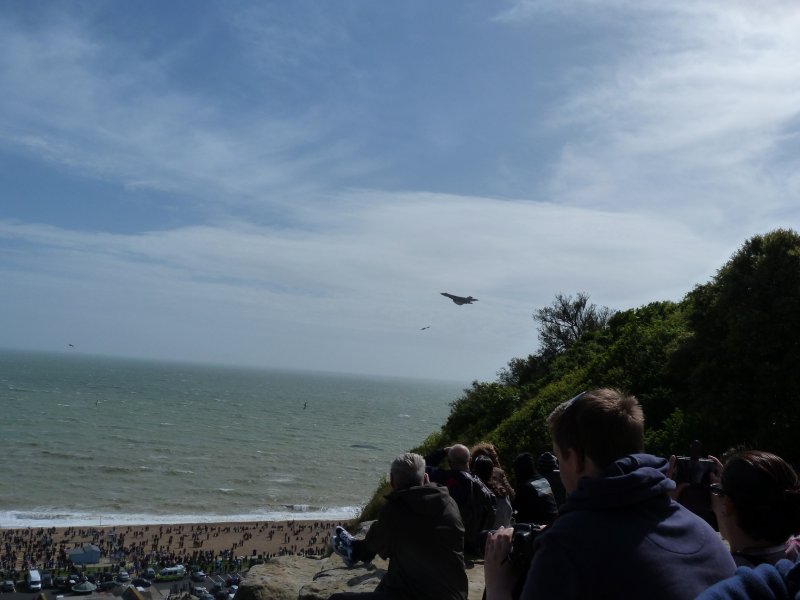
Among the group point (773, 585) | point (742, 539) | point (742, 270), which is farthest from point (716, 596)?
point (742, 270)

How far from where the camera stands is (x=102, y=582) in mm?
25719

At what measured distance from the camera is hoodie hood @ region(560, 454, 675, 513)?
79.0 inches

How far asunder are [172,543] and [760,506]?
33308mm

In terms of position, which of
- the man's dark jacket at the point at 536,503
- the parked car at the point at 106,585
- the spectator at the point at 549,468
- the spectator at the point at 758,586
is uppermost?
the spectator at the point at 758,586

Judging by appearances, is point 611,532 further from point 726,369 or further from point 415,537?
Result: point 726,369

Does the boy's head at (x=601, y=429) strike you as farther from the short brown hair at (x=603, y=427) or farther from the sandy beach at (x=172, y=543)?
the sandy beach at (x=172, y=543)

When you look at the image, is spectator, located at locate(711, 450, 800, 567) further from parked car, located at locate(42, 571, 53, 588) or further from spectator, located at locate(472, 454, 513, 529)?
parked car, located at locate(42, 571, 53, 588)

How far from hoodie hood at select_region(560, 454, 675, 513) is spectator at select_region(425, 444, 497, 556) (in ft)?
12.0

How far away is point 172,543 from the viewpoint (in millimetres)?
31594

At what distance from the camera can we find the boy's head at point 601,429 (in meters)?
2.19

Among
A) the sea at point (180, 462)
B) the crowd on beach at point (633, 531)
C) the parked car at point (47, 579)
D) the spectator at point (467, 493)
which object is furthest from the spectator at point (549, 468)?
the sea at point (180, 462)

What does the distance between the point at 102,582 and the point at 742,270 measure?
25.1 meters

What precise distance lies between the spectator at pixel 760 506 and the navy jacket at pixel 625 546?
472 millimetres

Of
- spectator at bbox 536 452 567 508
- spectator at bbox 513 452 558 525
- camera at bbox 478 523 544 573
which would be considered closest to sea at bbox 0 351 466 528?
spectator at bbox 536 452 567 508
